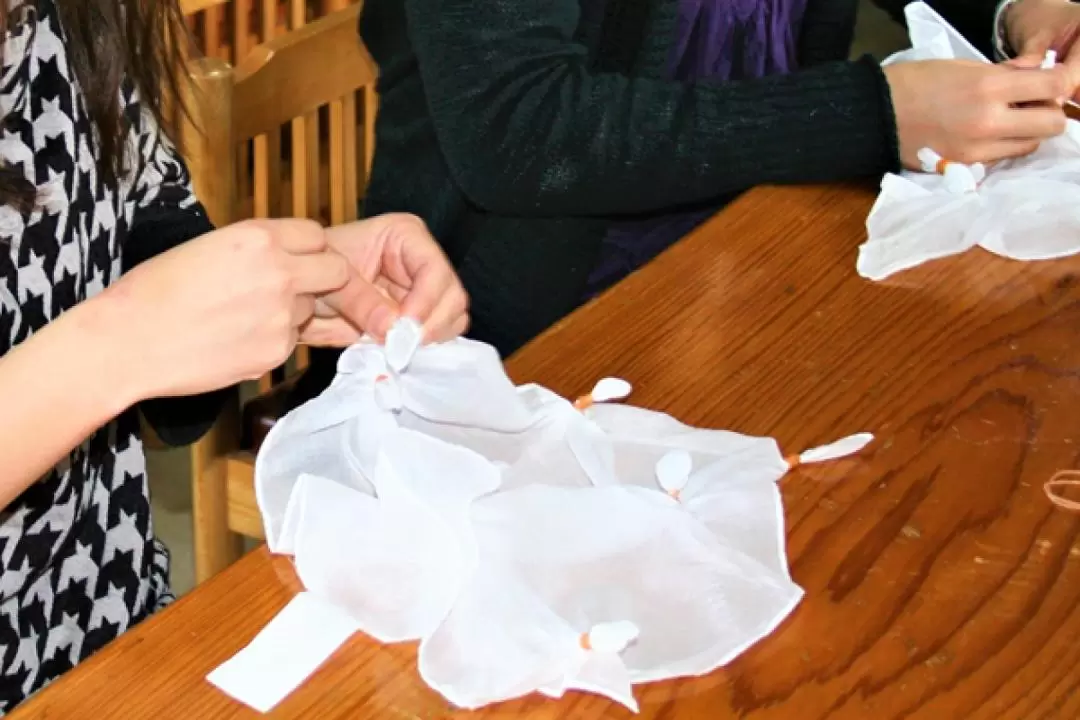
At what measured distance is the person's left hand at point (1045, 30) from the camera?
3.64 ft

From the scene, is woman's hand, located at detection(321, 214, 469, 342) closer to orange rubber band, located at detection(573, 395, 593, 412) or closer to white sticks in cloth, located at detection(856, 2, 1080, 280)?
orange rubber band, located at detection(573, 395, 593, 412)

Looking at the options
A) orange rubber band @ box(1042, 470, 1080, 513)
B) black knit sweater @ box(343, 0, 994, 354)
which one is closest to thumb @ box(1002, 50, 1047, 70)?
black knit sweater @ box(343, 0, 994, 354)

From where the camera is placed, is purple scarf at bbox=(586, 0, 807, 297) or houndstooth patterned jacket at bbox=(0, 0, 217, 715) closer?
houndstooth patterned jacket at bbox=(0, 0, 217, 715)

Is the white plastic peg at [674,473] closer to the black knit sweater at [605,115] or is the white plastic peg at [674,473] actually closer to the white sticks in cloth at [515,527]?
the white sticks in cloth at [515,527]

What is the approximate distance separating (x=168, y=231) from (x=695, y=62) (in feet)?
1.58

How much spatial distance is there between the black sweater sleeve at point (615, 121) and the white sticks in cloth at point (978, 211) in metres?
0.05

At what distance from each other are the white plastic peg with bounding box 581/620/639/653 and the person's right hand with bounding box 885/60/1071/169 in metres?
0.56

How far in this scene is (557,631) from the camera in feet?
1.80

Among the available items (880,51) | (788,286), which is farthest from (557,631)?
(880,51)

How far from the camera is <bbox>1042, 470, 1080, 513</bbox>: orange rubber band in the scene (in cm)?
66

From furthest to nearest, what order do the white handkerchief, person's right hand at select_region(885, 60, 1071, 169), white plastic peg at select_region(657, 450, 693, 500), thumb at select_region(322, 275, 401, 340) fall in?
person's right hand at select_region(885, 60, 1071, 169) → thumb at select_region(322, 275, 401, 340) → white plastic peg at select_region(657, 450, 693, 500) → the white handkerchief

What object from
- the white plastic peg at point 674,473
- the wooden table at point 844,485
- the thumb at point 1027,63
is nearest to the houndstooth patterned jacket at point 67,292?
the wooden table at point 844,485

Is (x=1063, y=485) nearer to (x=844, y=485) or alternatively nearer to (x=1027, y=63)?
(x=844, y=485)

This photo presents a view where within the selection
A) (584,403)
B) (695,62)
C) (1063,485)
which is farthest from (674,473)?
(695,62)
